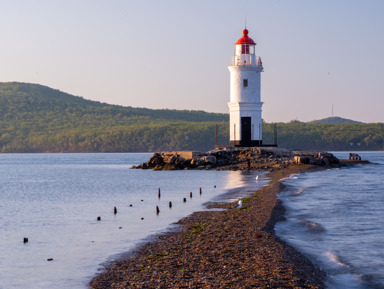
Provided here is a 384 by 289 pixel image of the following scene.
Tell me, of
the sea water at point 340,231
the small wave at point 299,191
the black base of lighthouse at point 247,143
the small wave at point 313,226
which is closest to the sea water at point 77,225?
the small wave at point 299,191

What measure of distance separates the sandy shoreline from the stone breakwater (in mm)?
36766

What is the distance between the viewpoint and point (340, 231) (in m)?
20.1

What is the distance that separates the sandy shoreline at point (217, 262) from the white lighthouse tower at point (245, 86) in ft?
125

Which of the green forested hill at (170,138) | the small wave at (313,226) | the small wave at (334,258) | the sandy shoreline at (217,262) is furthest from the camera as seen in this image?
the green forested hill at (170,138)

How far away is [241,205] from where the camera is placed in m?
25.6

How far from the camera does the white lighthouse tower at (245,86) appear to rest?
5825 cm

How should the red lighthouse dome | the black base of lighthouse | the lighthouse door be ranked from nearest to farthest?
1. the red lighthouse dome
2. the lighthouse door
3. the black base of lighthouse

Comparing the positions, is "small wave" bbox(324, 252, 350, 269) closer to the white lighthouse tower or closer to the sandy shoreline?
the sandy shoreline

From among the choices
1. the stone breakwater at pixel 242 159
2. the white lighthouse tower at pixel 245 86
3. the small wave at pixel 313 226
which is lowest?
the small wave at pixel 313 226

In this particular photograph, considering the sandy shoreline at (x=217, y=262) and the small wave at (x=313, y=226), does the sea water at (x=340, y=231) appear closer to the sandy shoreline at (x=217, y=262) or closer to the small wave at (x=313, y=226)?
the small wave at (x=313, y=226)

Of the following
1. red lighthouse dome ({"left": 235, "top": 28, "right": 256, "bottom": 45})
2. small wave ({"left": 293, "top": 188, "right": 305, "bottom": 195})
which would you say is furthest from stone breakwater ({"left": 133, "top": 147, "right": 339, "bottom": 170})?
small wave ({"left": 293, "top": 188, "right": 305, "bottom": 195})

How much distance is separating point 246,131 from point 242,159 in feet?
9.24

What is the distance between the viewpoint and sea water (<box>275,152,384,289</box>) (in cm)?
1438

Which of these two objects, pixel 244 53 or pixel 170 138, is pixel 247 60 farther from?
pixel 170 138
